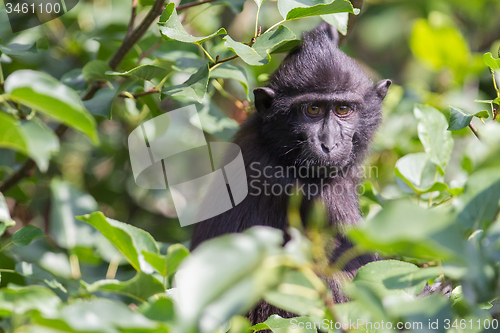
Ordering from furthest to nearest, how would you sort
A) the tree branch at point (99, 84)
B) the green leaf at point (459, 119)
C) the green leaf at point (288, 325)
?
the tree branch at point (99, 84), the green leaf at point (459, 119), the green leaf at point (288, 325)

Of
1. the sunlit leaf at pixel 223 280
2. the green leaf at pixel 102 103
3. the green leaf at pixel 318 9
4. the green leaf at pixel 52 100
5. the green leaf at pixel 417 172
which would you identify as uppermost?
the green leaf at pixel 52 100

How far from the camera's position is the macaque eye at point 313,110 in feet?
13.6

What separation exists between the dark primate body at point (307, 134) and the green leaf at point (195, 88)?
3.75ft

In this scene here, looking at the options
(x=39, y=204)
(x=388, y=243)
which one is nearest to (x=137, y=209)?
(x=39, y=204)

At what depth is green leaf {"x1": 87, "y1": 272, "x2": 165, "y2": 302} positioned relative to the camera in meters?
1.76

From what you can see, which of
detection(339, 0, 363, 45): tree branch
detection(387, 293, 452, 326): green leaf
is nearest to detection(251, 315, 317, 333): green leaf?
detection(387, 293, 452, 326): green leaf

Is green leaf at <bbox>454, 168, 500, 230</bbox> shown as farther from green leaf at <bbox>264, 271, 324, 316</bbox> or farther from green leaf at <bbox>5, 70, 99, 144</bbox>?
green leaf at <bbox>5, 70, 99, 144</bbox>

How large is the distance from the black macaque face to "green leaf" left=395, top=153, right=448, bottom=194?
78 centimetres

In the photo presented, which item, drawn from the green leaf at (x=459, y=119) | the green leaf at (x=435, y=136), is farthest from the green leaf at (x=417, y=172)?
the green leaf at (x=459, y=119)

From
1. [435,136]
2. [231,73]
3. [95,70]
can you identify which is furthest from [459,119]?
[95,70]

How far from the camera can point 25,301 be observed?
1.60 metres

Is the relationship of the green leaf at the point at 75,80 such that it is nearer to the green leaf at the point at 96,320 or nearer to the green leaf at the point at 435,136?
the green leaf at the point at 435,136

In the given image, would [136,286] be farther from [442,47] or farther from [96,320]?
[442,47]

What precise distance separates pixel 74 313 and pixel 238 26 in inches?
231
